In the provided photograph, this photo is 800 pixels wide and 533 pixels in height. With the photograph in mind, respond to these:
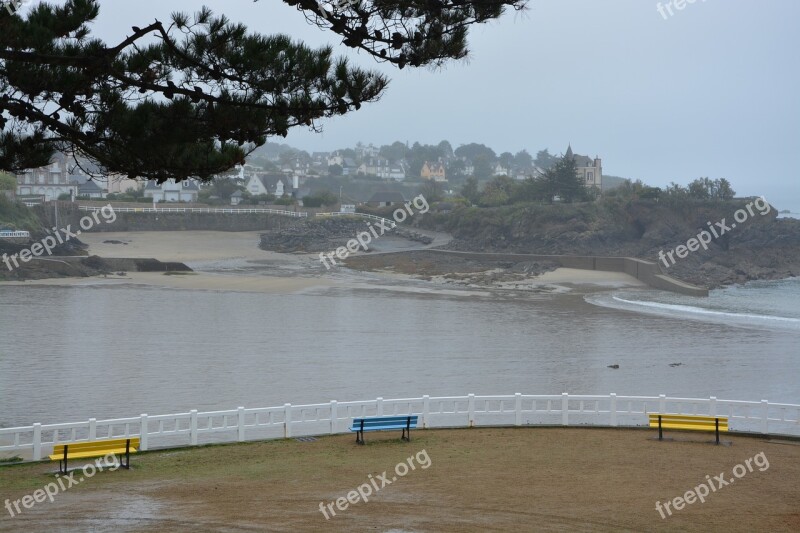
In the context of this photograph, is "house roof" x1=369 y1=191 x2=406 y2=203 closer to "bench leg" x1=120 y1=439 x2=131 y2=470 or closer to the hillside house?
"bench leg" x1=120 y1=439 x2=131 y2=470

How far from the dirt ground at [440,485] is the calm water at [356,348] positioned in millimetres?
6424

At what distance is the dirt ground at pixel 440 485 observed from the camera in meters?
9.42

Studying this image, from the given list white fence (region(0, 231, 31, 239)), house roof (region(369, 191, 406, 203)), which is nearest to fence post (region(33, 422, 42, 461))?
white fence (region(0, 231, 31, 239))

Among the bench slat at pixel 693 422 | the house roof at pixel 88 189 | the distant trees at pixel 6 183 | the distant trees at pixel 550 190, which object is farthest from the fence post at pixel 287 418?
the house roof at pixel 88 189

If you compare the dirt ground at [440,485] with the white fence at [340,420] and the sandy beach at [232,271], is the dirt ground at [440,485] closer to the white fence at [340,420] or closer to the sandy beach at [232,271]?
the white fence at [340,420]

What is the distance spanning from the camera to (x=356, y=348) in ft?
89.5

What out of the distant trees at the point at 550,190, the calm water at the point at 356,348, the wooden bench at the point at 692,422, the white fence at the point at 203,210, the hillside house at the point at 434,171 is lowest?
the calm water at the point at 356,348

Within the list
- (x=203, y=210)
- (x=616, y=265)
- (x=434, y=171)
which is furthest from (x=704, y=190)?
(x=434, y=171)

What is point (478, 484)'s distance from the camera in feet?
36.6

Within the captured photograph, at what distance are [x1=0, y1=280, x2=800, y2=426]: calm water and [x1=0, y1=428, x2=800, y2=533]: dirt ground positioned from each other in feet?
21.1

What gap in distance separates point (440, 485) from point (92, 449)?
4729 mm

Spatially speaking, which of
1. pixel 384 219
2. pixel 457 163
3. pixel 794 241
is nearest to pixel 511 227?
pixel 384 219

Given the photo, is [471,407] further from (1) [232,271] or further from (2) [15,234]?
(2) [15,234]

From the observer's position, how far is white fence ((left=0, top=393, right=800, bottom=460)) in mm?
13680
